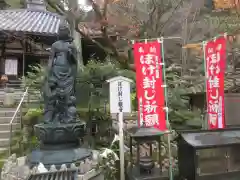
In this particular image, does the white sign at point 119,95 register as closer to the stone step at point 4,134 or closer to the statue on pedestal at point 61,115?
the statue on pedestal at point 61,115

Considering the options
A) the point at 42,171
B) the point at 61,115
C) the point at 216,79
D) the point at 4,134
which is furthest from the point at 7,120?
the point at 216,79

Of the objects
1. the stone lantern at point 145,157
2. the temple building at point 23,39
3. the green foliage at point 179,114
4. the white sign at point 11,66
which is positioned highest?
the temple building at point 23,39

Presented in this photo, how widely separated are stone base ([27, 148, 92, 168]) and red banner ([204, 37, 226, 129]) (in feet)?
10.9

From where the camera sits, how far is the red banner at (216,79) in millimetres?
6160

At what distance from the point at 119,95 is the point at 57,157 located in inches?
81.4

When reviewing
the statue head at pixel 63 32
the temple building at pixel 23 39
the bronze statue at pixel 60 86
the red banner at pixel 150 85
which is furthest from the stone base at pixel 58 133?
the temple building at pixel 23 39

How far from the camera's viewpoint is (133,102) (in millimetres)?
9984

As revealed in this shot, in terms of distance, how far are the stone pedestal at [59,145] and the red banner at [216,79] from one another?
3.32m

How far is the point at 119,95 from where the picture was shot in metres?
6.12

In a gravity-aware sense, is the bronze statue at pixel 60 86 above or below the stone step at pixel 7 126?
above

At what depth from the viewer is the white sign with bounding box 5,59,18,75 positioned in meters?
15.6

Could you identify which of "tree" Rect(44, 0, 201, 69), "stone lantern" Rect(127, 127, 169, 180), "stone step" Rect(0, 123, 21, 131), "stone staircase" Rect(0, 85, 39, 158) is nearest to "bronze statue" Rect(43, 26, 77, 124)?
"stone lantern" Rect(127, 127, 169, 180)

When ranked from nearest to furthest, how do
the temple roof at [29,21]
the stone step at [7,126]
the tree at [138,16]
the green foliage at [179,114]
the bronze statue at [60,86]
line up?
the bronze statue at [60,86]
the stone step at [7,126]
the green foliage at [179,114]
the tree at [138,16]
the temple roof at [29,21]

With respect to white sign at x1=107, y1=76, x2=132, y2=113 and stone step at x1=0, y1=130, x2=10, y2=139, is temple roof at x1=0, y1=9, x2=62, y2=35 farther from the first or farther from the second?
white sign at x1=107, y1=76, x2=132, y2=113
